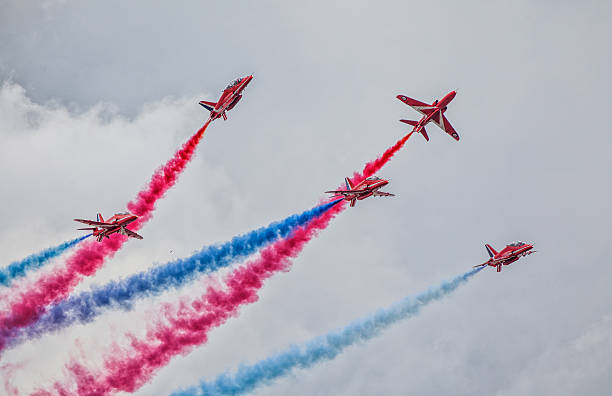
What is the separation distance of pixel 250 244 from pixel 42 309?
24483 mm

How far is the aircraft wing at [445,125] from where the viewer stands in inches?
3487

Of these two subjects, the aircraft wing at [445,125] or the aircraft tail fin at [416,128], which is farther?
the aircraft wing at [445,125]

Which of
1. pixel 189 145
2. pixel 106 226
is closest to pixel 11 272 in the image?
pixel 106 226

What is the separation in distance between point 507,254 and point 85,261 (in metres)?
50.1

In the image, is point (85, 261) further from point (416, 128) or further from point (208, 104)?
point (416, 128)

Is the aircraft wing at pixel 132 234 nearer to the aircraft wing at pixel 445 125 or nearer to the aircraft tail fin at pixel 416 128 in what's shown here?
the aircraft tail fin at pixel 416 128

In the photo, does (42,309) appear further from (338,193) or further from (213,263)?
(338,193)

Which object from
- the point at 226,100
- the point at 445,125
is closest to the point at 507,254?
the point at 445,125

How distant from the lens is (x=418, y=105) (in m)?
87.6

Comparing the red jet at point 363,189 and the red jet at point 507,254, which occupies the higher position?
the red jet at point 363,189

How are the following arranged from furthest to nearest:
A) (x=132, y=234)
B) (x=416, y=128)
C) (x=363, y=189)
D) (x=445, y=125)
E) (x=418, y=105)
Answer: (x=445, y=125), (x=418, y=105), (x=416, y=128), (x=132, y=234), (x=363, y=189)

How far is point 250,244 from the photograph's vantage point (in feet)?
271

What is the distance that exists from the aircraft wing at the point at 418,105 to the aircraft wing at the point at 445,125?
1.29 meters

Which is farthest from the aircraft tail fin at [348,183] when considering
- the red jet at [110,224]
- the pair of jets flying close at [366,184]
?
the red jet at [110,224]
